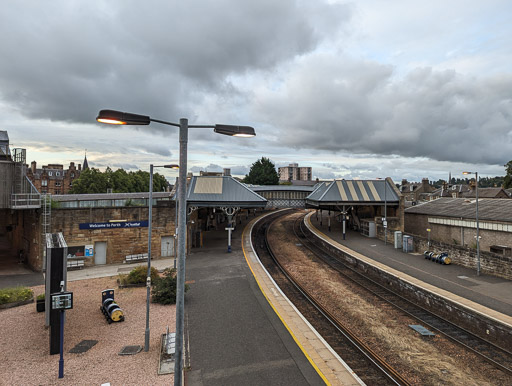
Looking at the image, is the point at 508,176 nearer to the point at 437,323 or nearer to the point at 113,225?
the point at 437,323

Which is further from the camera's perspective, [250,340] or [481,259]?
[481,259]

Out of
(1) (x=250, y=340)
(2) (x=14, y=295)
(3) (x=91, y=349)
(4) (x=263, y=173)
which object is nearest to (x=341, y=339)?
(1) (x=250, y=340)

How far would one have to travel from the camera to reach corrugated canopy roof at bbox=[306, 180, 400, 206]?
117ft

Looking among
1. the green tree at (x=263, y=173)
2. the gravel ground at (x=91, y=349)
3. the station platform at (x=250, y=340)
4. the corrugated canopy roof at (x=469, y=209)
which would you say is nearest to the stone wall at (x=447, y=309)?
the station platform at (x=250, y=340)

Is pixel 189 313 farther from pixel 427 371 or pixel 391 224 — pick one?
pixel 391 224

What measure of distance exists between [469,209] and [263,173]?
58.8 meters

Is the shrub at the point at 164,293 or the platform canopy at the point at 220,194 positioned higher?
the platform canopy at the point at 220,194

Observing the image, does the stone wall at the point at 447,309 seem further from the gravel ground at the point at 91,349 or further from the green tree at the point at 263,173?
the green tree at the point at 263,173

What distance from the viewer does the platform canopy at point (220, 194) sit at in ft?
95.6

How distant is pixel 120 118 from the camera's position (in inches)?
219

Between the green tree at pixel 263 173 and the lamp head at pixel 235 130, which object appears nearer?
the lamp head at pixel 235 130

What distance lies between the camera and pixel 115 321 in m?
14.0

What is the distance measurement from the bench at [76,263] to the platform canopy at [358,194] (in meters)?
26.1

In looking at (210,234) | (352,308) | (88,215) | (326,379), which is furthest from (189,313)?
(210,234)
